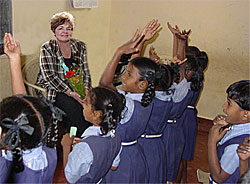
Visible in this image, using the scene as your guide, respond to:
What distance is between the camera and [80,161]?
70.1 inches

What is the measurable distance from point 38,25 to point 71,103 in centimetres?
135

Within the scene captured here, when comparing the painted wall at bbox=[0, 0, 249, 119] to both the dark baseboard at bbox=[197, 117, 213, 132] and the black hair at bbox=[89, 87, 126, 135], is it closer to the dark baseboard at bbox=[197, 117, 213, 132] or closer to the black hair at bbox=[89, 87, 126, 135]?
the dark baseboard at bbox=[197, 117, 213, 132]

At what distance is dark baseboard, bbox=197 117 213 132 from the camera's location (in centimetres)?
484

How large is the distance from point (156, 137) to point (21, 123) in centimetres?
136

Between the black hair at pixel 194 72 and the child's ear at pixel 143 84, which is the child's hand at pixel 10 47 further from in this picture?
the black hair at pixel 194 72

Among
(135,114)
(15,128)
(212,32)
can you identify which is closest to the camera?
(15,128)

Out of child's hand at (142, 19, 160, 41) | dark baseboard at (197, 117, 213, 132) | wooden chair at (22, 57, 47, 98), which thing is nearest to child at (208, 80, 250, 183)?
child's hand at (142, 19, 160, 41)

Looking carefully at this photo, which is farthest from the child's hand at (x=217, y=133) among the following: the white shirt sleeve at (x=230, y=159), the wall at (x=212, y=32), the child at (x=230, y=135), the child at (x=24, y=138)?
the wall at (x=212, y=32)

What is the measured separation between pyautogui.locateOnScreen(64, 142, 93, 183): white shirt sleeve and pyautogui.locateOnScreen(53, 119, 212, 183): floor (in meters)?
1.42

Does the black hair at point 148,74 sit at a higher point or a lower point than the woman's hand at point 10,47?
lower

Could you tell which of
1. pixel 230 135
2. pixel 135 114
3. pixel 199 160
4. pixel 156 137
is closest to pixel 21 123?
pixel 135 114

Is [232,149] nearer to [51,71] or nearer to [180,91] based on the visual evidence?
[180,91]

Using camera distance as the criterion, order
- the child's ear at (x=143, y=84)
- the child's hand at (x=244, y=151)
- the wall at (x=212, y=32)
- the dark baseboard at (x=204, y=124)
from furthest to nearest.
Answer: the dark baseboard at (x=204, y=124), the wall at (x=212, y=32), the child's ear at (x=143, y=84), the child's hand at (x=244, y=151)

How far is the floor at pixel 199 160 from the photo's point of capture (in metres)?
3.28
